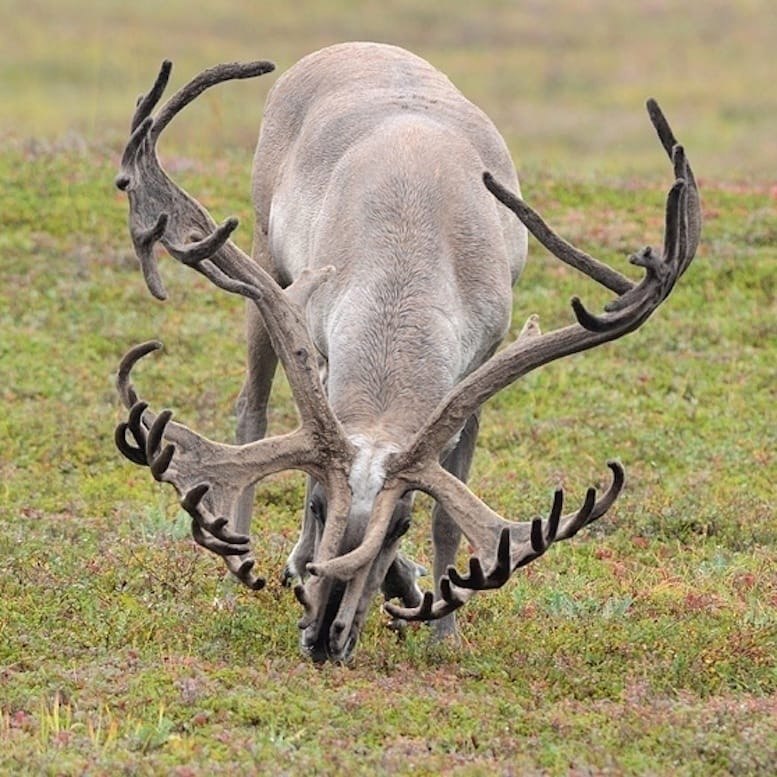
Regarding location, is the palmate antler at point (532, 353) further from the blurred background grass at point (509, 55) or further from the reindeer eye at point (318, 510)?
the blurred background grass at point (509, 55)

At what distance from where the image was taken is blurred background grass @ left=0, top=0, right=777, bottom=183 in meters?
36.0

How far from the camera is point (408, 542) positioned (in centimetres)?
1061

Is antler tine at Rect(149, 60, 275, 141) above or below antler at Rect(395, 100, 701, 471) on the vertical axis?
above

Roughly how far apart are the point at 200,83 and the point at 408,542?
3.30 metres

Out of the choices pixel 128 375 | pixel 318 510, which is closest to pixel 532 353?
pixel 318 510

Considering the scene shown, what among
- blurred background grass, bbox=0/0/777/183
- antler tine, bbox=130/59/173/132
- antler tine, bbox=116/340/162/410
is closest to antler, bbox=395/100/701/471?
antler tine, bbox=116/340/162/410

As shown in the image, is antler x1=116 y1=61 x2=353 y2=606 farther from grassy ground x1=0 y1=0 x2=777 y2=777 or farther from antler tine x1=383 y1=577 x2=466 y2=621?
grassy ground x1=0 y1=0 x2=777 y2=777

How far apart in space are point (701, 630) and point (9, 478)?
4.88m

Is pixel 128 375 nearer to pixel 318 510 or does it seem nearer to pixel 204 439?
pixel 204 439

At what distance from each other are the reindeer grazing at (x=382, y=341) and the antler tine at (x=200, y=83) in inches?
0.5

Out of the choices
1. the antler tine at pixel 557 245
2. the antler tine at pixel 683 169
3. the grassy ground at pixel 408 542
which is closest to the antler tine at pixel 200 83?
the antler tine at pixel 557 245

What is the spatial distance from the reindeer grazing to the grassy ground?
47 centimetres

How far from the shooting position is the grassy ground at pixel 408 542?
6.86m

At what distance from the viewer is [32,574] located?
9.01m
